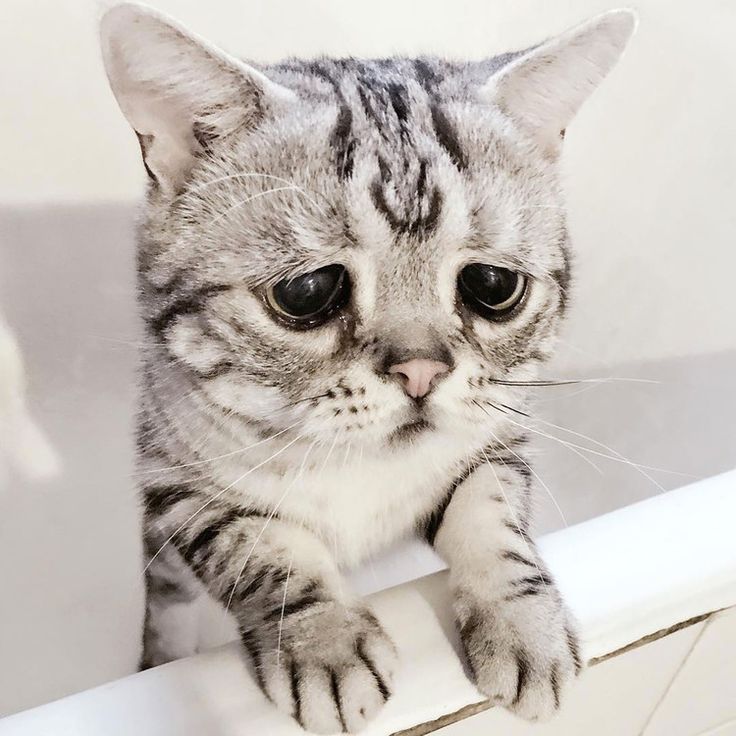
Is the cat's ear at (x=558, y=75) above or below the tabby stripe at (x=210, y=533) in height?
above

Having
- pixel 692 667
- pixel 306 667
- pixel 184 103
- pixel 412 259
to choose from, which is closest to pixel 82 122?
pixel 184 103

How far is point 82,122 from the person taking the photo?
1073 millimetres

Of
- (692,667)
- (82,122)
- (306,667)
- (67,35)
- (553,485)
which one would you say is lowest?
(553,485)

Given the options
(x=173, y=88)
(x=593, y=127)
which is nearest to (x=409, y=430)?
(x=173, y=88)

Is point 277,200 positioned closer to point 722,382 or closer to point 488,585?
point 488,585

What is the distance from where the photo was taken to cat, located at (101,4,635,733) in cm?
56

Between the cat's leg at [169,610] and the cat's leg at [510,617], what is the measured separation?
0.31 meters

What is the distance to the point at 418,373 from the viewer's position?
1.82 feet

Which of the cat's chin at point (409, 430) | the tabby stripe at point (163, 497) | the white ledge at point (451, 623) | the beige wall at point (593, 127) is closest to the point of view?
the white ledge at point (451, 623)

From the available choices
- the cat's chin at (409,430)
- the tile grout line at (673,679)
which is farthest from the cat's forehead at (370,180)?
the tile grout line at (673,679)

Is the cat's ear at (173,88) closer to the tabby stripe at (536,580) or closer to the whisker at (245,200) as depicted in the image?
the whisker at (245,200)

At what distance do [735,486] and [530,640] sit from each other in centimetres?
22

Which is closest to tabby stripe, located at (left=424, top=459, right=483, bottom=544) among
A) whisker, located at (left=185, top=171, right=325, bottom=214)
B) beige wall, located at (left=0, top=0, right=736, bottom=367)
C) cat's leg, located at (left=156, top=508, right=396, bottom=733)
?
cat's leg, located at (left=156, top=508, right=396, bottom=733)

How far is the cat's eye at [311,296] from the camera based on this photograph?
56 cm
